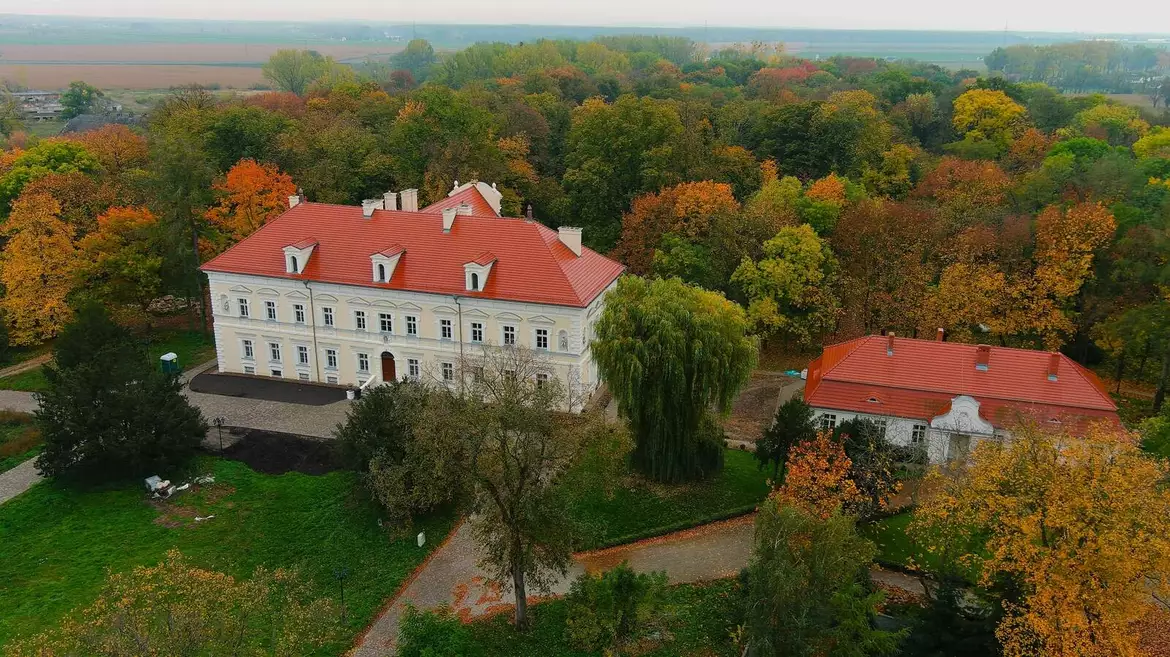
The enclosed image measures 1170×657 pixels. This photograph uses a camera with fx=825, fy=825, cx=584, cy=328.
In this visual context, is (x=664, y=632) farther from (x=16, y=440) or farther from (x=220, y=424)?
(x=16, y=440)

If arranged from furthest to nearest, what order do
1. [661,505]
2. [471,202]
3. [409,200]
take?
[471,202] < [409,200] < [661,505]

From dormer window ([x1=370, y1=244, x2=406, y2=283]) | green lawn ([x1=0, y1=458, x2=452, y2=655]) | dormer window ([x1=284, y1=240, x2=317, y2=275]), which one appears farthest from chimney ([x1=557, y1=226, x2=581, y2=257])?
green lawn ([x1=0, y1=458, x2=452, y2=655])

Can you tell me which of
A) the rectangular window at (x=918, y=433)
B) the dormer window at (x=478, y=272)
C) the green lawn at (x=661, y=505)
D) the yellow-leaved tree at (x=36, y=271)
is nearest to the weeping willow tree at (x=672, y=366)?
the green lawn at (x=661, y=505)

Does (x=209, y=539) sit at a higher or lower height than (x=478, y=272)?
lower

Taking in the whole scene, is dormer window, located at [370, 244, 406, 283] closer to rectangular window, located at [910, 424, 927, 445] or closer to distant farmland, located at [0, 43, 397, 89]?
rectangular window, located at [910, 424, 927, 445]

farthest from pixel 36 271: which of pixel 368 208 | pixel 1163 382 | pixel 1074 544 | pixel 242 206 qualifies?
pixel 1163 382

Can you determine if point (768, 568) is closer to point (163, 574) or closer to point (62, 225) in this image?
point (163, 574)
